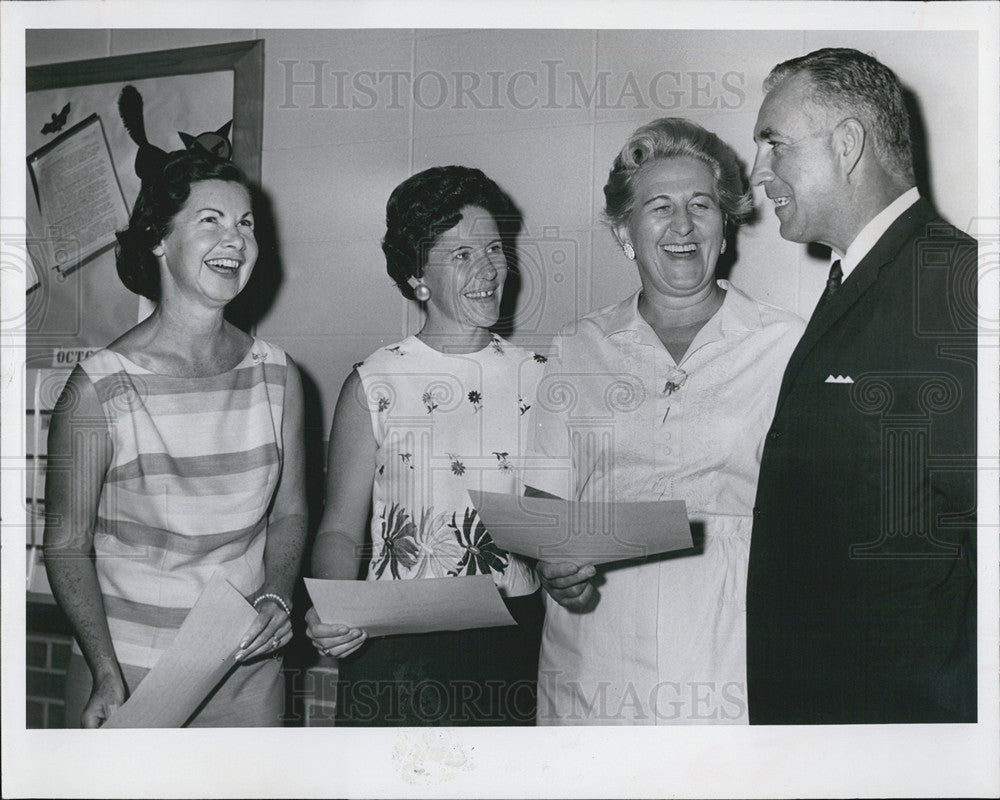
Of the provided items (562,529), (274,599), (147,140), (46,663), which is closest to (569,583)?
(562,529)

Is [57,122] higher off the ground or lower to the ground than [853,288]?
higher

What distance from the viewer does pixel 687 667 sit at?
1765mm

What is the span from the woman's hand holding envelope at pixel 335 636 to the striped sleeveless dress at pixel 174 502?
0.12 meters

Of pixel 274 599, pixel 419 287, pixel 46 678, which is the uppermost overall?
pixel 419 287

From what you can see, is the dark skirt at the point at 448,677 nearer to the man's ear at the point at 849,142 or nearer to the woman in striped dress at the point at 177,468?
the woman in striped dress at the point at 177,468

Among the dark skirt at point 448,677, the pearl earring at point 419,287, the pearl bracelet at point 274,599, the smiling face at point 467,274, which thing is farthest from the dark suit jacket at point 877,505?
the pearl bracelet at point 274,599

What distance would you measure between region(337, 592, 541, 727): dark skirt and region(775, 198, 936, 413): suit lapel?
625 millimetres

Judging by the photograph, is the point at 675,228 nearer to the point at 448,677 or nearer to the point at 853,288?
the point at 853,288

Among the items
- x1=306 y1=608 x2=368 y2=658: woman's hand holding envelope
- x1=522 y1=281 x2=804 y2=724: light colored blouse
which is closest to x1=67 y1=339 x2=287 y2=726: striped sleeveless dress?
x1=306 y1=608 x2=368 y2=658: woman's hand holding envelope

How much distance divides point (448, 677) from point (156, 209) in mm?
996

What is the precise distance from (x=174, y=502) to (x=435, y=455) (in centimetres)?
47

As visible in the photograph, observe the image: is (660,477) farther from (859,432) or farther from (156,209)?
(156,209)

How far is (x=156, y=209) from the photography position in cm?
178

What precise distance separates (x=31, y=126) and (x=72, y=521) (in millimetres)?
729
